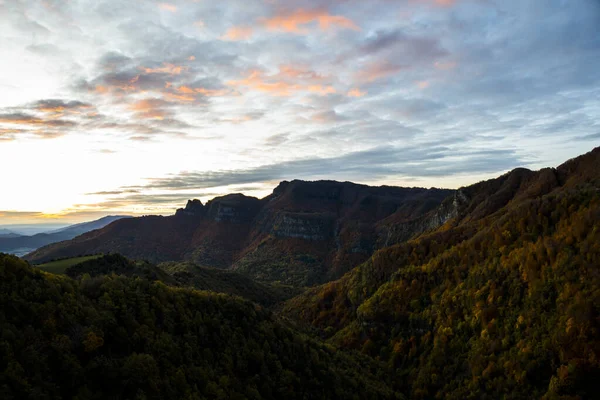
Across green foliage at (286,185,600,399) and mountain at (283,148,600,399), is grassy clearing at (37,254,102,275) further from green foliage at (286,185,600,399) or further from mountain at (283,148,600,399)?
green foliage at (286,185,600,399)

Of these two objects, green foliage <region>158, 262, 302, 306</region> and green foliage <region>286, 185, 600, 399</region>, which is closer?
green foliage <region>286, 185, 600, 399</region>

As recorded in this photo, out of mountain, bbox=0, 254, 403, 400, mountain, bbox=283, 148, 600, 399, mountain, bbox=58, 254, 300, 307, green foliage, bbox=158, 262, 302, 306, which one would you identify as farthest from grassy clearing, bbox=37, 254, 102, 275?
mountain, bbox=283, 148, 600, 399

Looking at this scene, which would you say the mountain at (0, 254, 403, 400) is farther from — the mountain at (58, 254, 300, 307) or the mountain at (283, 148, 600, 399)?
the mountain at (58, 254, 300, 307)

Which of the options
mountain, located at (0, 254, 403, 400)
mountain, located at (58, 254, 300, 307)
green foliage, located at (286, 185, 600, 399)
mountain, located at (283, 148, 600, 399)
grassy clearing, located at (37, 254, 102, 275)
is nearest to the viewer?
mountain, located at (0, 254, 403, 400)

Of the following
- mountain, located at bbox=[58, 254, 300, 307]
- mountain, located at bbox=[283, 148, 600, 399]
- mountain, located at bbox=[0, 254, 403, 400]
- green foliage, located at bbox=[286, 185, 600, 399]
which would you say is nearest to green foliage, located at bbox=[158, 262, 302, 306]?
mountain, located at bbox=[58, 254, 300, 307]

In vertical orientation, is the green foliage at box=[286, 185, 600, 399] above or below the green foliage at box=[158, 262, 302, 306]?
above

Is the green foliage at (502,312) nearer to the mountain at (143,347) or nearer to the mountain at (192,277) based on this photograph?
the mountain at (143,347)

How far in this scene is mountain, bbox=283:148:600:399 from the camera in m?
27.9

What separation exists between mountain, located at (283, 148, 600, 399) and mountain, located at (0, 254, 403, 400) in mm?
9018

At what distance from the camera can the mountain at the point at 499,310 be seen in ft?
91.7

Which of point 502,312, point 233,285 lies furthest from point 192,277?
point 502,312

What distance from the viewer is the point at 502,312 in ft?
117

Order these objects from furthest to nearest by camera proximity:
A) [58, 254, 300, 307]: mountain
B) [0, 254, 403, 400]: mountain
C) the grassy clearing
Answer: [58, 254, 300, 307]: mountain
the grassy clearing
[0, 254, 403, 400]: mountain

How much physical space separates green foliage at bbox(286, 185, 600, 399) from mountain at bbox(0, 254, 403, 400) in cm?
818
